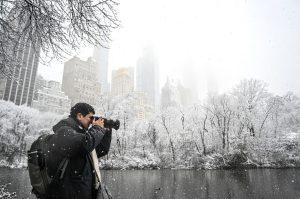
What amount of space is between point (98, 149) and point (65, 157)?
0.53 meters

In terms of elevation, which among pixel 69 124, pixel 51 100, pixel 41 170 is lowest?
pixel 41 170

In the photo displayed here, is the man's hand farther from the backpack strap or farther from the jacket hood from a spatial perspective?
the backpack strap

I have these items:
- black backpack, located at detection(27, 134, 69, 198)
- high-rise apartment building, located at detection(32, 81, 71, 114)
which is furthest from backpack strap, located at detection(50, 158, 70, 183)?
high-rise apartment building, located at detection(32, 81, 71, 114)

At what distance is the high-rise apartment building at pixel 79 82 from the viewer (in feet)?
327

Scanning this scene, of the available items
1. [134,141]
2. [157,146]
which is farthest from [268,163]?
[134,141]

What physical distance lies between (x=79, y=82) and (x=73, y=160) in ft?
338

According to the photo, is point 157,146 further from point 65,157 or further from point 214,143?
point 65,157

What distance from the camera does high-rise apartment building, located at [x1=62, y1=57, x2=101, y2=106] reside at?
99.8m

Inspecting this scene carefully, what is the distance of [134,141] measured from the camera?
1676 inches

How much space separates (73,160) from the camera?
2.50m

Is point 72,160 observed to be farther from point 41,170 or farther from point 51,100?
point 51,100

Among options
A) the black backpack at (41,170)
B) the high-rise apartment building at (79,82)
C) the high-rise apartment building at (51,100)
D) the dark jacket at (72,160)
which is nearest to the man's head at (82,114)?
the dark jacket at (72,160)

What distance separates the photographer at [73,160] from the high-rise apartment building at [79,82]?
317 ft

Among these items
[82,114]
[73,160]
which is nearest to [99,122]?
[82,114]
